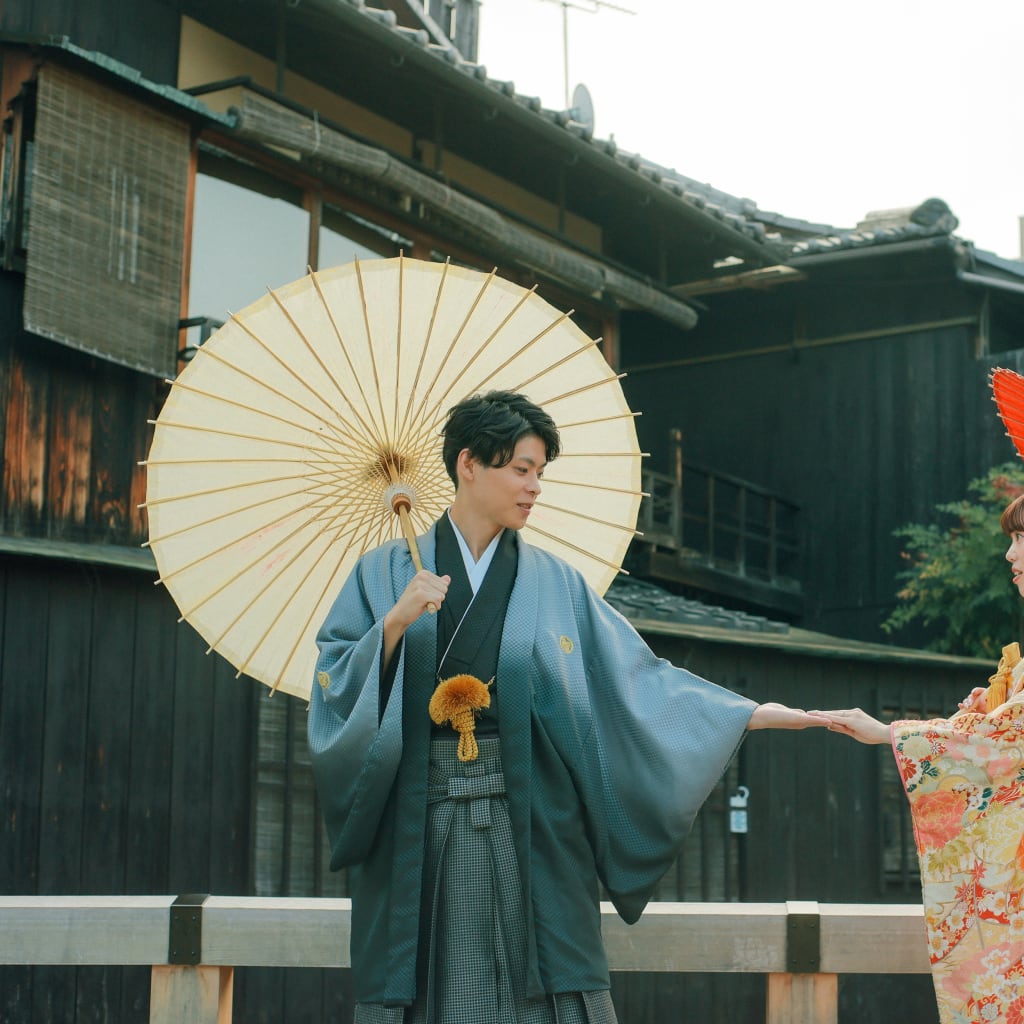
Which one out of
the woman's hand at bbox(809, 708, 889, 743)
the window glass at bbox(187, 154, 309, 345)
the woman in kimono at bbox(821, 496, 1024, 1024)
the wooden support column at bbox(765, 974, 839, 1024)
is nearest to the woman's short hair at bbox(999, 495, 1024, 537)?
the woman in kimono at bbox(821, 496, 1024, 1024)

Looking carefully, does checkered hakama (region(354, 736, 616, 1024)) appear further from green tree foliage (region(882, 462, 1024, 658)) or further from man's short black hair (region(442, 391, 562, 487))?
green tree foliage (region(882, 462, 1024, 658))

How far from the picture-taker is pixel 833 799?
11305 millimetres

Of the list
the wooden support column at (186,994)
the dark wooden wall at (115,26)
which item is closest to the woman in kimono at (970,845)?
the wooden support column at (186,994)

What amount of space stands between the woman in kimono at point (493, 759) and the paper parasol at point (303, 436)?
0.95ft

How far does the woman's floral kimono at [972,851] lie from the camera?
3.74 metres

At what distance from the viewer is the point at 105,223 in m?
8.94

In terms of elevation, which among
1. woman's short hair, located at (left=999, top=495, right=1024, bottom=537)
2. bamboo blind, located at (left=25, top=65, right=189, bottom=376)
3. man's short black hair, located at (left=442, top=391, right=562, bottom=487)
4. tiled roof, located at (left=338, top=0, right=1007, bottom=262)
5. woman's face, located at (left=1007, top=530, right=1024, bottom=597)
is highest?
tiled roof, located at (left=338, top=0, right=1007, bottom=262)

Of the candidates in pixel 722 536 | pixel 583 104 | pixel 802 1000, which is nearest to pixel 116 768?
pixel 802 1000

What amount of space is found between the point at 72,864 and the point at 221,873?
0.90 metres

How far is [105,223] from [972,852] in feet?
21.9

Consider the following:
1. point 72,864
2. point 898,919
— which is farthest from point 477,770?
point 72,864

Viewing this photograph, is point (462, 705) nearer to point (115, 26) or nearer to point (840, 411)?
point (115, 26)

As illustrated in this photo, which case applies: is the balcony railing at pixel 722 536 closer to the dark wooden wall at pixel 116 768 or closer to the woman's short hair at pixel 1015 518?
the dark wooden wall at pixel 116 768

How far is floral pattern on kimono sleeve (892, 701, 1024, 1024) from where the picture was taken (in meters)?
3.74
